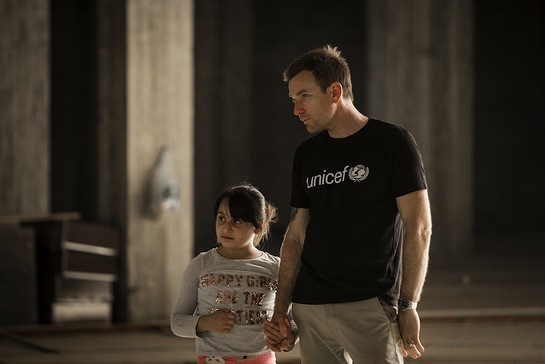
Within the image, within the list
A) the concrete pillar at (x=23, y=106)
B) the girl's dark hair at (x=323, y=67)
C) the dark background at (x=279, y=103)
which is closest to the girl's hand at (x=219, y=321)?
the girl's dark hair at (x=323, y=67)

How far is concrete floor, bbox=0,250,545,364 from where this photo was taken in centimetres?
656

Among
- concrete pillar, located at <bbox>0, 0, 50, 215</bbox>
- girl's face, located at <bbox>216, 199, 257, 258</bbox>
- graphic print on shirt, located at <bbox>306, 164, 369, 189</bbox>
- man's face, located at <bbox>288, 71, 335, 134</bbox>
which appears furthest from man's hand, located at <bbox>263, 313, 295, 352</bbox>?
concrete pillar, located at <bbox>0, 0, 50, 215</bbox>

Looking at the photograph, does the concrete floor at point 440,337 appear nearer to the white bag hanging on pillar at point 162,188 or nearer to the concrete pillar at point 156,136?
the concrete pillar at point 156,136

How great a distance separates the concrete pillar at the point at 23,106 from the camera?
8336mm

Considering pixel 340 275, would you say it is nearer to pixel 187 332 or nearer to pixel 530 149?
pixel 187 332

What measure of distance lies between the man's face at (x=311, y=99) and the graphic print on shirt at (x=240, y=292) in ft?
1.95

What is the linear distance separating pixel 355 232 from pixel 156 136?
5011mm

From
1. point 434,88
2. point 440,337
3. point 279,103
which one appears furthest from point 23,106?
point 279,103

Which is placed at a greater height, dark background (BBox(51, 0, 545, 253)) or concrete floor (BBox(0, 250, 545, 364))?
dark background (BBox(51, 0, 545, 253))

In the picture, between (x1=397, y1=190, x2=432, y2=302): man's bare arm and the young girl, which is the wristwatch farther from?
the young girl

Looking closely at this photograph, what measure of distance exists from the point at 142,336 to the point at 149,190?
1191mm

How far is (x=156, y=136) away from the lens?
8.20 metres

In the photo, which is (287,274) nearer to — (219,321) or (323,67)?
(219,321)

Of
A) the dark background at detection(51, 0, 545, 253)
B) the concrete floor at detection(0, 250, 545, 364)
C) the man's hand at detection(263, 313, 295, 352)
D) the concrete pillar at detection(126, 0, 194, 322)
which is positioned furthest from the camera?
the dark background at detection(51, 0, 545, 253)
